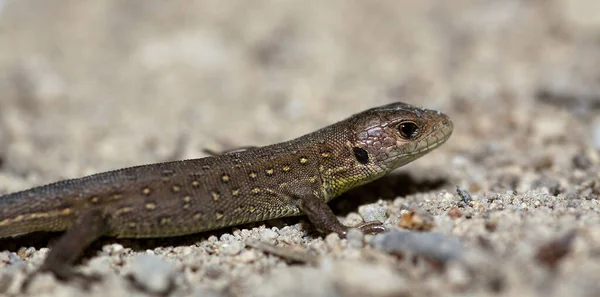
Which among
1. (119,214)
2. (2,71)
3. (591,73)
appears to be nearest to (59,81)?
(2,71)

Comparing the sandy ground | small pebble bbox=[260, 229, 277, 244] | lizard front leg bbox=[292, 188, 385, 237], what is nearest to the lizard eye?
the sandy ground

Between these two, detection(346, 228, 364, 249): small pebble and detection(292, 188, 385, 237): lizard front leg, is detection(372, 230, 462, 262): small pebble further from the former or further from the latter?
detection(292, 188, 385, 237): lizard front leg

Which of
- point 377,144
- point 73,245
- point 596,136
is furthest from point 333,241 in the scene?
point 596,136

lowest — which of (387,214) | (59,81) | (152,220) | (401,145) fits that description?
(152,220)

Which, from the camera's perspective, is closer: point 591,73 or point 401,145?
point 401,145

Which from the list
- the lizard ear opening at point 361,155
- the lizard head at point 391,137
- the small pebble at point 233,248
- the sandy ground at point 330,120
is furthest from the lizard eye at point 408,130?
the small pebble at point 233,248

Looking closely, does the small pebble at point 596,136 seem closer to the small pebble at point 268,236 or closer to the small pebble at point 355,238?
the small pebble at point 355,238

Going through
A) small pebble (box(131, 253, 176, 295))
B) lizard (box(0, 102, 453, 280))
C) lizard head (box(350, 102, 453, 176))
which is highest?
lizard head (box(350, 102, 453, 176))

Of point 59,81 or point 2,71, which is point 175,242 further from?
point 2,71
